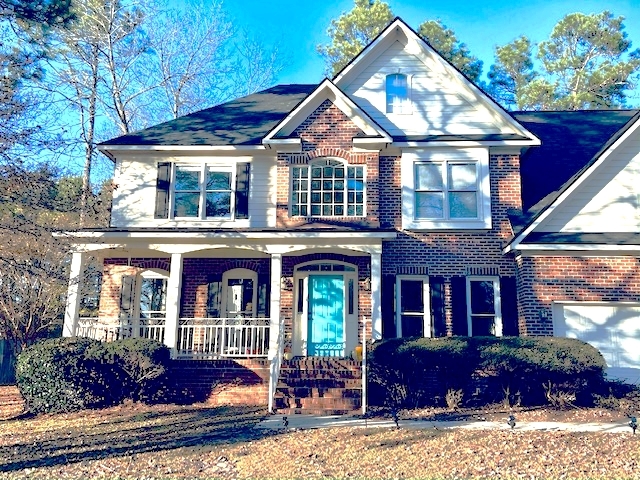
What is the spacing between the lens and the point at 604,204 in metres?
13.4

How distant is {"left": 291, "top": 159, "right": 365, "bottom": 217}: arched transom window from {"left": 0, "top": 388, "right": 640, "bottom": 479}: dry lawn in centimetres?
629

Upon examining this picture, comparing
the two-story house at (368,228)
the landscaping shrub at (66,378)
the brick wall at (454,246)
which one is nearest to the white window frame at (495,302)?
the two-story house at (368,228)

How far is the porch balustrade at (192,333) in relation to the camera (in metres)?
13.5

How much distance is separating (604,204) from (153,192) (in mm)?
11430

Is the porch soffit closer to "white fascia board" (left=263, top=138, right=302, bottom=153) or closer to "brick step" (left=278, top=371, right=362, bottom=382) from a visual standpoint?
"white fascia board" (left=263, top=138, right=302, bottom=153)

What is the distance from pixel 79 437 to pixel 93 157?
19.1 meters

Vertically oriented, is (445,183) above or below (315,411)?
above

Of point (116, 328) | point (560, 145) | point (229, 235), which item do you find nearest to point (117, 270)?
point (116, 328)

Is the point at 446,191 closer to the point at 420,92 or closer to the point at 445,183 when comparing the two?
the point at 445,183

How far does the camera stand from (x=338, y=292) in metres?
14.7

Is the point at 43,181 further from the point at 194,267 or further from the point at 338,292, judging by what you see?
the point at 338,292

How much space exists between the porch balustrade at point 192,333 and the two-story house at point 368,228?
0.25 ft

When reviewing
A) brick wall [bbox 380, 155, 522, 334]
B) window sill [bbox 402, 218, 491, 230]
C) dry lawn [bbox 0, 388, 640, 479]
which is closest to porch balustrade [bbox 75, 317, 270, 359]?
dry lawn [bbox 0, 388, 640, 479]

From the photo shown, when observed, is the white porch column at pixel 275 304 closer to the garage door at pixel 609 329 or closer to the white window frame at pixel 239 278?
the white window frame at pixel 239 278
